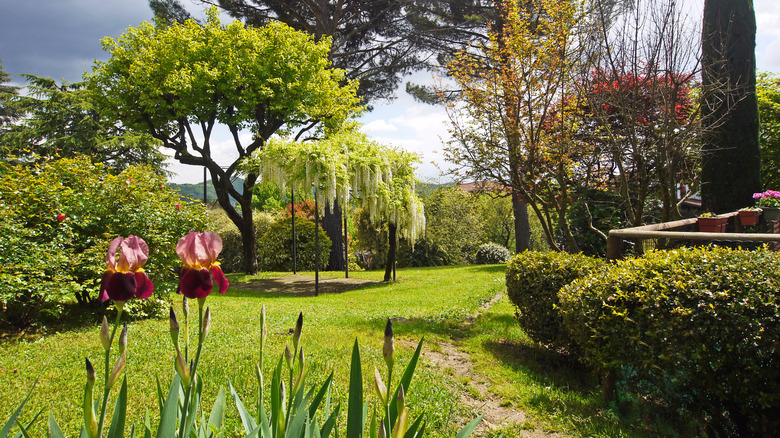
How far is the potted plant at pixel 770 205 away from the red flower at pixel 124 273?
8.59 m

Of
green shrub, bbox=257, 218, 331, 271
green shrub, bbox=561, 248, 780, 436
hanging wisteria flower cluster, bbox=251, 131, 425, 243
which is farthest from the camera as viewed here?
green shrub, bbox=257, 218, 331, 271

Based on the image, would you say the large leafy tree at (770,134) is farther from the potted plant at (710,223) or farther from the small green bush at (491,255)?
the small green bush at (491,255)

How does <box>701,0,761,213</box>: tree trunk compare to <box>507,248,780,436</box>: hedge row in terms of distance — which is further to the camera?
<box>701,0,761,213</box>: tree trunk

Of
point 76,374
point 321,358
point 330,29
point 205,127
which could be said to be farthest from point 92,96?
point 321,358

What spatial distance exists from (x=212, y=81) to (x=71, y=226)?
8.76 meters

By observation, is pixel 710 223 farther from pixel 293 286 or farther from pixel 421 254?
pixel 421 254

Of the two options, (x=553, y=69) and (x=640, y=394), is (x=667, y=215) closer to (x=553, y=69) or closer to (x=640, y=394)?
(x=553, y=69)

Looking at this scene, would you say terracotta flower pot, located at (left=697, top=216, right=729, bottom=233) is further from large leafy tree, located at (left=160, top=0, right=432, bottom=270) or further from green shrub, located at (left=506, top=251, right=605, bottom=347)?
large leafy tree, located at (left=160, top=0, right=432, bottom=270)

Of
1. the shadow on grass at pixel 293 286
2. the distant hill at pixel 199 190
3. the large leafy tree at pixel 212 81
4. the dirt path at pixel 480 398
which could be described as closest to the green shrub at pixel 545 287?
the dirt path at pixel 480 398

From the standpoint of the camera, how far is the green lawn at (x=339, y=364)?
122 inches

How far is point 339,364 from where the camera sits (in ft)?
13.2

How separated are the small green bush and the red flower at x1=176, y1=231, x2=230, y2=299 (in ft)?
58.1

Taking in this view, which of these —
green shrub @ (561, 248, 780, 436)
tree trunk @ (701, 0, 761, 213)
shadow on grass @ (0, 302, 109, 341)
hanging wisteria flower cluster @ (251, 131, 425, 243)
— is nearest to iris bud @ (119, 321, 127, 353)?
green shrub @ (561, 248, 780, 436)

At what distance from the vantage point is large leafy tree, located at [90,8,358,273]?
12.7 metres
